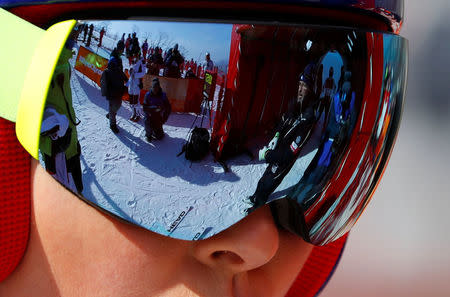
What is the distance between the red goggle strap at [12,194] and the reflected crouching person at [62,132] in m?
0.09

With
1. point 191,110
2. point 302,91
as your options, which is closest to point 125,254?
point 191,110

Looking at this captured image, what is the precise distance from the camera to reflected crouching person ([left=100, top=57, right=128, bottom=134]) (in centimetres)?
88

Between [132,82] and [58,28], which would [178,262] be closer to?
[132,82]

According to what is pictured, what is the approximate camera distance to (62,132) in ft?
2.97

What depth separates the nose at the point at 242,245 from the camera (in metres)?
0.96

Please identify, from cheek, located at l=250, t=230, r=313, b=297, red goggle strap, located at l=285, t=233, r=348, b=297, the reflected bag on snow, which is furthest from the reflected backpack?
red goggle strap, located at l=285, t=233, r=348, b=297

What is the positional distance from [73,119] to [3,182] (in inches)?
7.7

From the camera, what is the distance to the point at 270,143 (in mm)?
913

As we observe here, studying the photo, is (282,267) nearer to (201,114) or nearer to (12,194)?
(201,114)

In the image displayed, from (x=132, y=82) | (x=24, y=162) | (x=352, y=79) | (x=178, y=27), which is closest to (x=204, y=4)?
(x=178, y=27)

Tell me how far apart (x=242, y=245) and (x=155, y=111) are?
0.88ft

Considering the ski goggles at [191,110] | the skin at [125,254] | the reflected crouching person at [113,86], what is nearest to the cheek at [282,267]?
the skin at [125,254]

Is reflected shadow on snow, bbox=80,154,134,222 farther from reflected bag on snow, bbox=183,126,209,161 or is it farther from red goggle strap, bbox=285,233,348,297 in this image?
red goggle strap, bbox=285,233,348,297

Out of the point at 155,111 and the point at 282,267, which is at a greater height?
the point at 155,111
